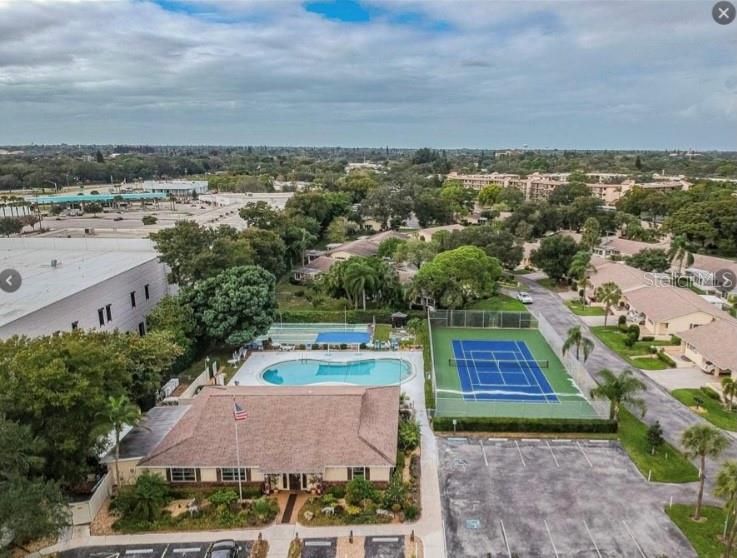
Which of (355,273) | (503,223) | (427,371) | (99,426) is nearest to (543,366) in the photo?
(427,371)

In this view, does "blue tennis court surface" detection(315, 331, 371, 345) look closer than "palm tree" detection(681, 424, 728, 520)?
No

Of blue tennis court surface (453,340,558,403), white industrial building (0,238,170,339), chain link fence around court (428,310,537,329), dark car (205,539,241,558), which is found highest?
white industrial building (0,238,170,339)

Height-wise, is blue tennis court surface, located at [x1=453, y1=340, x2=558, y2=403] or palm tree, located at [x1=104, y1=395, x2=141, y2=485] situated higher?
palm tree, located at [x1=104, y1=395, x2=141, y2=485]

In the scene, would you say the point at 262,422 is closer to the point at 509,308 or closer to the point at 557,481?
the point at 557,481

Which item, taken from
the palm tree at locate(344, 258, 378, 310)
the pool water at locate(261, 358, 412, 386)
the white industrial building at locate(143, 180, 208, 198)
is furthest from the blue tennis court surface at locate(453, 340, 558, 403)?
the white industrial building at locate(143, 180, 208, 198)

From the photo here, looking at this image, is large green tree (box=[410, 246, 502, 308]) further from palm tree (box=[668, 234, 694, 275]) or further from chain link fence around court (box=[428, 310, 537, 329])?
palm tree (box=[668, 234, 694, 275])

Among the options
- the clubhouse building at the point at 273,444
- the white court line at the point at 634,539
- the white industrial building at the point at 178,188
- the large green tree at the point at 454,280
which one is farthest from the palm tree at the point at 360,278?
→ the white industrial building at the point at 178,188

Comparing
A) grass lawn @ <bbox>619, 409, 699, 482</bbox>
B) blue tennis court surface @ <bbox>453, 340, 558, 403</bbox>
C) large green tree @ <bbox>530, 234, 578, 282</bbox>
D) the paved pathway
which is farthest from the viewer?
large green tree @ <bbox>530, 234, 578, 282</bbox>

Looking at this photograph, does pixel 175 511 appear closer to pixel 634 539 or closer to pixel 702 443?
pixel 634 539
